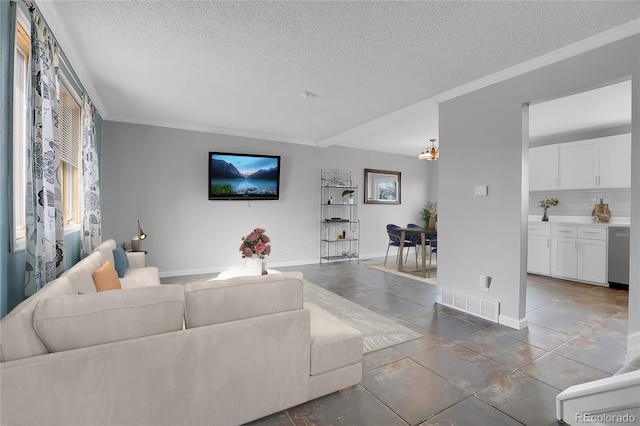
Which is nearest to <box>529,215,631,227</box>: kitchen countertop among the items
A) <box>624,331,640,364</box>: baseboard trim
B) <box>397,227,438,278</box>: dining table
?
<box>397,227,438,278</box>: dining table

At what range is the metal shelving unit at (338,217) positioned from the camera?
6785 mm

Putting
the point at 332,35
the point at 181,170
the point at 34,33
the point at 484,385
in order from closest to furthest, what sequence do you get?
the point at 34,33 → the point at 484,385 → the point at 332,35 → the point at 181,170

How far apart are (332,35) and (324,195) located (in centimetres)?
442

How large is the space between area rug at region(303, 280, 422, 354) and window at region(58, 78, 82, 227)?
2.90 m

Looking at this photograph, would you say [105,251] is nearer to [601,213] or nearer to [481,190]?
[481,190]

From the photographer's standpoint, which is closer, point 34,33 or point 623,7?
point 34,33

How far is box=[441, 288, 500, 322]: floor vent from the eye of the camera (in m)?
3.29

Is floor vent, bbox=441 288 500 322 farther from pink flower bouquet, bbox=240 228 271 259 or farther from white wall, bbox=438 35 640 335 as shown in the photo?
pink flower bouquet, bbox=240 228 271 259

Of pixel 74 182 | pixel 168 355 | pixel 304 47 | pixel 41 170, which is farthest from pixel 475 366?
pixel 74 182

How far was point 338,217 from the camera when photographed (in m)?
7.01

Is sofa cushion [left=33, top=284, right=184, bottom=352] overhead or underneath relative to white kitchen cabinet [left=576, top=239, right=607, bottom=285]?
overhead

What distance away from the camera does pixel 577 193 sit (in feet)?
18.4

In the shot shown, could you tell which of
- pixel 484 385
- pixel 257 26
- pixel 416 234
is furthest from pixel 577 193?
pixel 257 26

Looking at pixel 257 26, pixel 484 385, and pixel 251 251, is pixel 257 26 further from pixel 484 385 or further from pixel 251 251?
pixel 484 385
